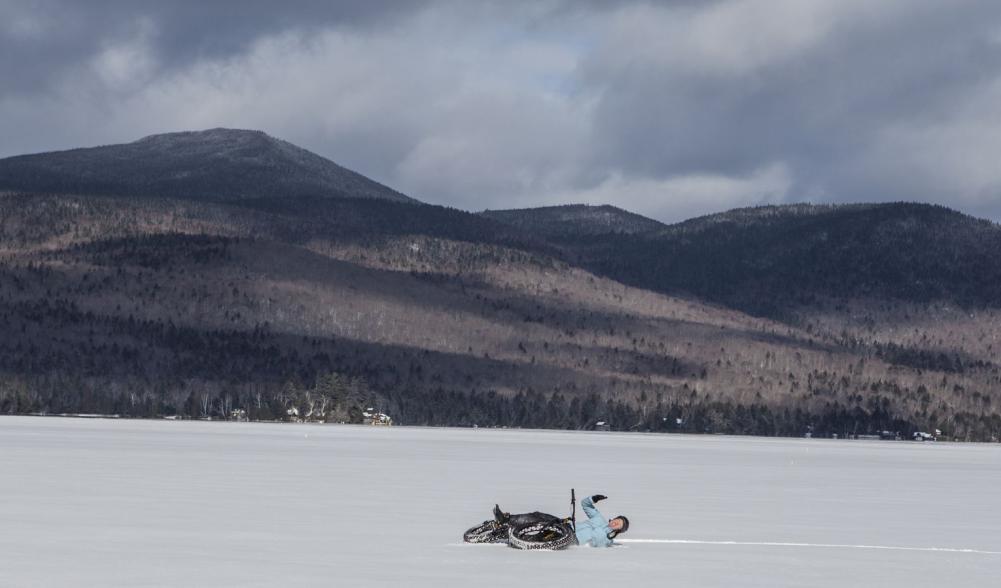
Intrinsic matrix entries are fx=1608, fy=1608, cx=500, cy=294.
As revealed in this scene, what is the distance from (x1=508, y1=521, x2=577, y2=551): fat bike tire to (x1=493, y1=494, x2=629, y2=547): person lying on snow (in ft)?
0.69

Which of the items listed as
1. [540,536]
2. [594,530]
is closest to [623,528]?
[594,530]

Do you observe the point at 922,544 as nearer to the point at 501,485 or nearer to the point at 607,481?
the point at 501,485

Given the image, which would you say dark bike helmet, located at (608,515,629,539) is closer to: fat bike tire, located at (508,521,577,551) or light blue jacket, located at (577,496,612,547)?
light blue jacket, located at (577,496,612,547)

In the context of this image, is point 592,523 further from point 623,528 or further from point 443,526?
point 443,526

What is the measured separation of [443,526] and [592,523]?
5.42 meters

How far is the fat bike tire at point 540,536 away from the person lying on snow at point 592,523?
209 millimetres

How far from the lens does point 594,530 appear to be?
120 feet

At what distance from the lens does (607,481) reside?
66.7m

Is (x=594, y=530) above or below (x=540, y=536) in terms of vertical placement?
above

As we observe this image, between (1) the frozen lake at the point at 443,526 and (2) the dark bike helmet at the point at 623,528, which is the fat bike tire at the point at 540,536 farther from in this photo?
(2) the dark bike helmet at the point at 623,528

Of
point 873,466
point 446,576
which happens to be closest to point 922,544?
point 446,576

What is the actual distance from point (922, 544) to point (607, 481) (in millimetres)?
29364

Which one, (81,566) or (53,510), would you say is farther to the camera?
(53,510)

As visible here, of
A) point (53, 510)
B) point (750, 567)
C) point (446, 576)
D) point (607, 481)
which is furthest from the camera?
point (607, 481)
